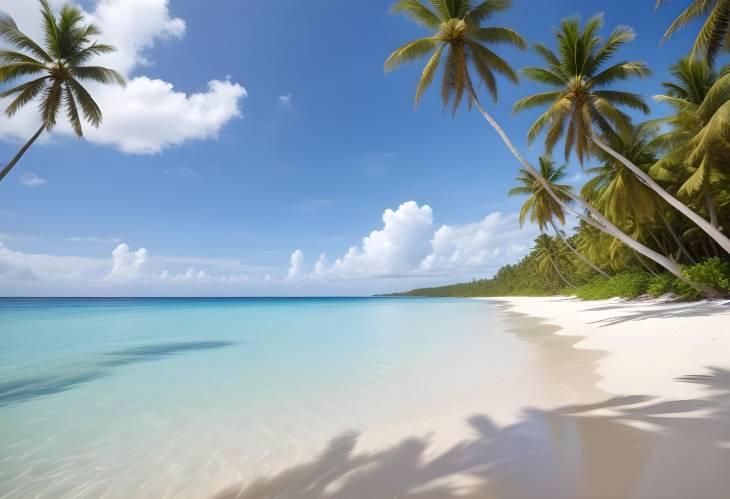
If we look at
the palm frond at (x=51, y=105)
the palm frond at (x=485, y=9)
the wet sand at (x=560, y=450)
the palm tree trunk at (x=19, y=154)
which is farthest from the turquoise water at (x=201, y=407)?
the palm frond at (x=485, y=9)

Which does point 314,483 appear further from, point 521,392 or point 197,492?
point 521,392

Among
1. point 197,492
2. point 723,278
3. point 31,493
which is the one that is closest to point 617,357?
point 197,492

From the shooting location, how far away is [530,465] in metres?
2.61

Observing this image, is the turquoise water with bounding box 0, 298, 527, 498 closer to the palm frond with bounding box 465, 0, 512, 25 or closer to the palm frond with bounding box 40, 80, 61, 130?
the palm frond with bounding box 40, 80, 61, 130

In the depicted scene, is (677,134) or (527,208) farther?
(527,208)

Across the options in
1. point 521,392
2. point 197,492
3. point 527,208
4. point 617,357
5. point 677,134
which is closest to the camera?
point 197,492

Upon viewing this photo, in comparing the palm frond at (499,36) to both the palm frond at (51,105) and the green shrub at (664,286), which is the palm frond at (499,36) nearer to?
the green shrub at (664,286)

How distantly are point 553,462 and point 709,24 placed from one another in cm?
1328

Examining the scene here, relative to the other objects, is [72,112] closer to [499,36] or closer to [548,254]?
[499,36]

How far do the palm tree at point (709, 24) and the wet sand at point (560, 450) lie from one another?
9.96m

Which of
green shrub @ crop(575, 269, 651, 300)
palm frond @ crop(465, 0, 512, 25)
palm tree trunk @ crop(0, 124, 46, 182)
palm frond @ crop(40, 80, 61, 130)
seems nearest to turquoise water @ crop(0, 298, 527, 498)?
palm tree trunk @ crop(0, 124, 46, 182)

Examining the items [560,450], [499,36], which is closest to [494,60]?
[499,36]

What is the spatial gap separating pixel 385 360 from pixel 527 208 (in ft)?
78.8

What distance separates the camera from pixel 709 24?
9.11m
